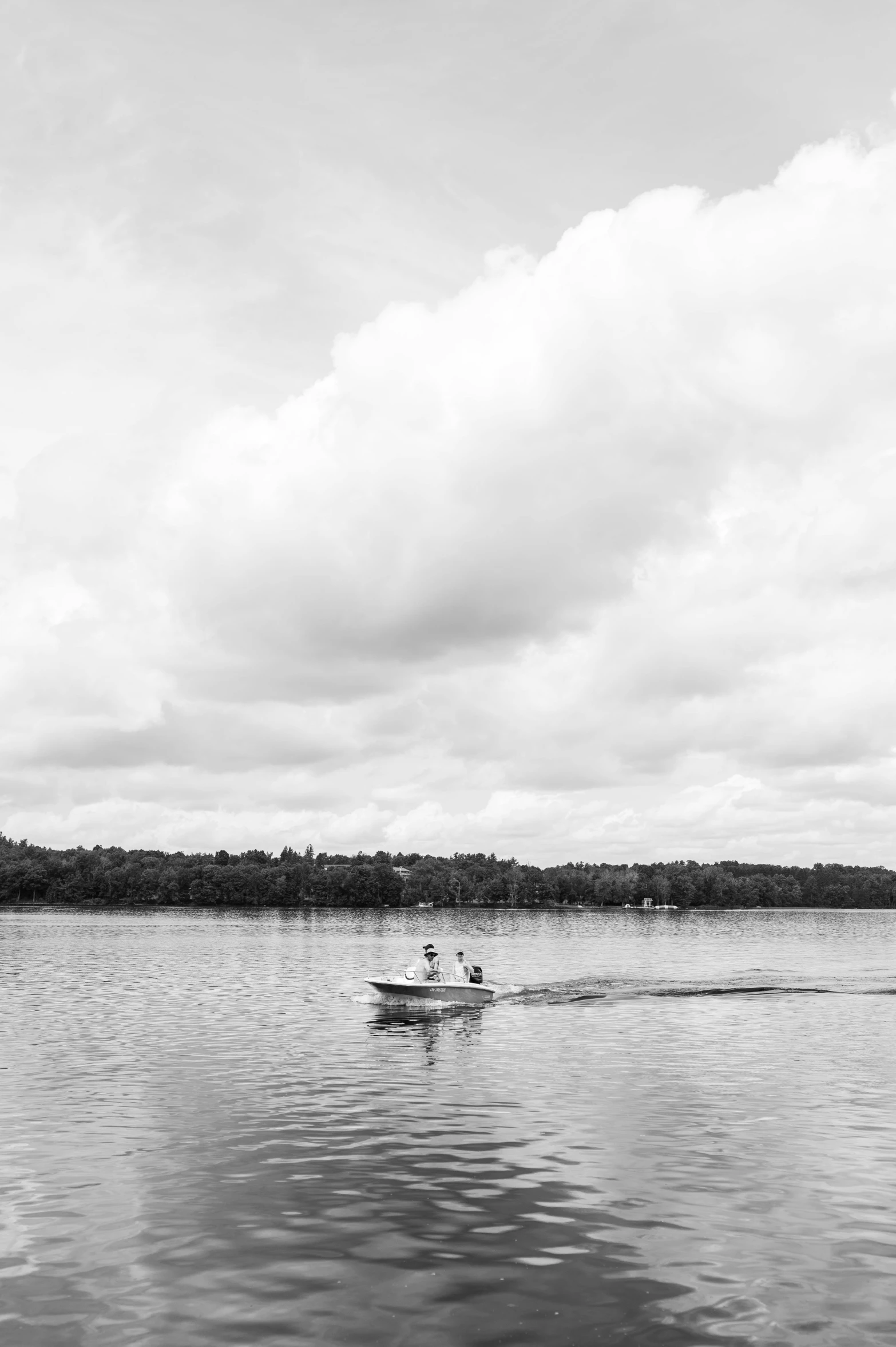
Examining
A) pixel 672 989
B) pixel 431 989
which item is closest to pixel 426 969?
pixel 431 989

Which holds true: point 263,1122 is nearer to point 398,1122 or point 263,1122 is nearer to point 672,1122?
point 398,1122

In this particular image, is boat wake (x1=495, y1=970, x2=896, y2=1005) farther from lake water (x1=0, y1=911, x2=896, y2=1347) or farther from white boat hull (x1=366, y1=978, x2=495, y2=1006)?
lake water (x1=0, y1=911, x2=896, y2=1347)

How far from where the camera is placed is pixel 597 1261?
1798cm

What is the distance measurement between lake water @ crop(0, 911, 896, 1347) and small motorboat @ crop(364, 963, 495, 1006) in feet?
11.5

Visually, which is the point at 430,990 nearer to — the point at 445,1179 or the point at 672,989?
the point at 672,989

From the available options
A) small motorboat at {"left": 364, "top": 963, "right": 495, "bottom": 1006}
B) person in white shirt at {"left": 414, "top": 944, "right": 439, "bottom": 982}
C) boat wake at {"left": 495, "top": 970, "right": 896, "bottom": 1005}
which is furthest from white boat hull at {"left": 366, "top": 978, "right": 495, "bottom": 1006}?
boat wake at {"left": 495, "top": 970, "right": 896, "bottom": 1005}

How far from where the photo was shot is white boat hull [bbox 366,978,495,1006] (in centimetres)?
5822

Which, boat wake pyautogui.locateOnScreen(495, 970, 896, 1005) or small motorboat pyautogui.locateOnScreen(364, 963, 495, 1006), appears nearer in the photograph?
small motorboat pyautogui.locateOnScreen(364, 963, 495, 1006)

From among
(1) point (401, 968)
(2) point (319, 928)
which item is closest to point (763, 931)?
(2) point (319, 928)

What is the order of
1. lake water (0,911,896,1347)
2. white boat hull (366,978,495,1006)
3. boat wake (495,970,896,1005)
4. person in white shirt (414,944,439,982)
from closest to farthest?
lake water (0,911,896,1347) < white boat hull (366,978,495,1006) < person in white shirt (414,944,439,982) < boat wake (495,970,896,1005)

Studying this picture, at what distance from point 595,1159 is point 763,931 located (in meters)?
178

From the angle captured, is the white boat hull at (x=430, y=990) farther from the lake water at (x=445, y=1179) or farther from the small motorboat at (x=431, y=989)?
the lake water at (x=445, y=1179)

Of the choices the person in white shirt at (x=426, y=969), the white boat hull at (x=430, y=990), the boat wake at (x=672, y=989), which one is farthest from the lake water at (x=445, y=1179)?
the boat wake at (x=672, y=989)

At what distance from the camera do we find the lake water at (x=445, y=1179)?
16.0 meters
